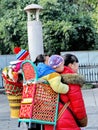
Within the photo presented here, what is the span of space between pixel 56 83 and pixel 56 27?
19083mm

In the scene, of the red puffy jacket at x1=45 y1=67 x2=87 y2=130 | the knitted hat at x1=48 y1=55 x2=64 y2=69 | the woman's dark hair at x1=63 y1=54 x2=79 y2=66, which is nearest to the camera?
the red puffy jacket at x1=45 y1=67 x2=87 y2=130

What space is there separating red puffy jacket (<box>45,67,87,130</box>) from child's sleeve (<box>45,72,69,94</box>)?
6cm

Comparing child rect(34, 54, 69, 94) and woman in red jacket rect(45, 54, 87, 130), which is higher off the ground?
child rect(34, 54, 69, 94)

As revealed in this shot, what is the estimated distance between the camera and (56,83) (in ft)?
13.2

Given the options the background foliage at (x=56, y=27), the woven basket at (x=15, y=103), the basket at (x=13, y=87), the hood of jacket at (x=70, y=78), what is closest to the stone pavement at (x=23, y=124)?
the woven basket at (x=15, y=103)

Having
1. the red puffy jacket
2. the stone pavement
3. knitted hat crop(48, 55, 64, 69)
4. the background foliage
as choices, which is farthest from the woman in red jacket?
the background foliage

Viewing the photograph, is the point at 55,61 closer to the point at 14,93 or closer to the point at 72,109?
the point at 72,109

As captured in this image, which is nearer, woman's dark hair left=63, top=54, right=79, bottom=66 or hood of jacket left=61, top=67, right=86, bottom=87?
hood of jacket left=61, top=67, right=86, bottom=87

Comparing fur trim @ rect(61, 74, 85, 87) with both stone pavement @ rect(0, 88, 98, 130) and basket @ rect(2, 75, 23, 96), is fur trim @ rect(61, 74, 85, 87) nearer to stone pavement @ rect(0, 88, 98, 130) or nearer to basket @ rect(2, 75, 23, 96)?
basket @ rect(2, 75, 23, 96)

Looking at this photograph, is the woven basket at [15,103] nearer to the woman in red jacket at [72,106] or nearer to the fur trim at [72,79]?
the woman in red jacket at [72,106]

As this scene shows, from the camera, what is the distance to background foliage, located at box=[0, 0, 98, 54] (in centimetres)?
2298

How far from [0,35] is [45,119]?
20.8 metres

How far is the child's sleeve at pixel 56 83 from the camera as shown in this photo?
3983 millimetres

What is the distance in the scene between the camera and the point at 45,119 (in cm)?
411
